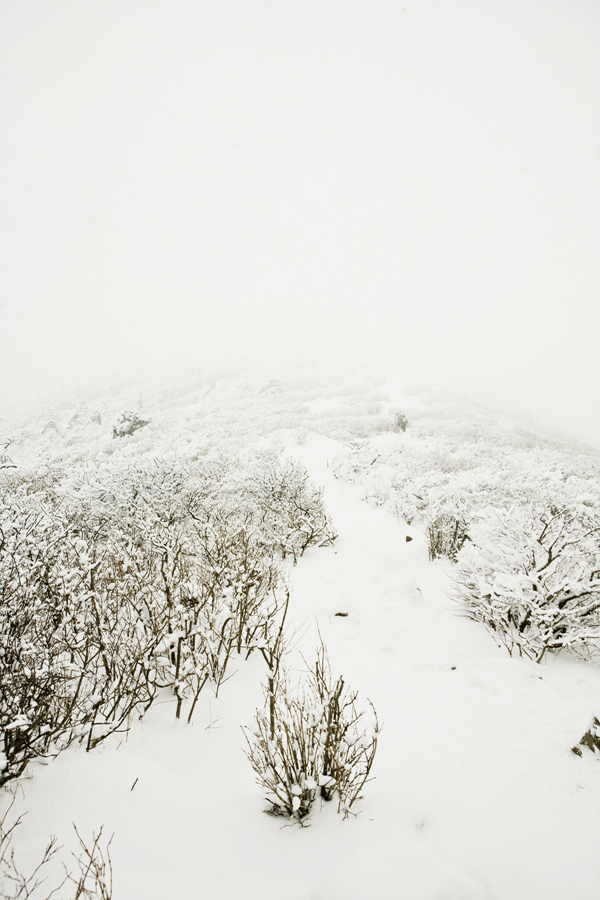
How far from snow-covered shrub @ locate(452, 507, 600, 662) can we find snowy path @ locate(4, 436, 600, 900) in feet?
1.28

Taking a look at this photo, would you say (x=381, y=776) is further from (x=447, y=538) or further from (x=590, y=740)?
(x=447, y=538)

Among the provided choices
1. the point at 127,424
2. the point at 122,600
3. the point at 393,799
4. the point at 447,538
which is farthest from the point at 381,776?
the point at 127,424

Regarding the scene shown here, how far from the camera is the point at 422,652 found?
16.7ft

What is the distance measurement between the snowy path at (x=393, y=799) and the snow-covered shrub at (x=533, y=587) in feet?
1.28

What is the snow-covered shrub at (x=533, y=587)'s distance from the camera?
15.3 ft

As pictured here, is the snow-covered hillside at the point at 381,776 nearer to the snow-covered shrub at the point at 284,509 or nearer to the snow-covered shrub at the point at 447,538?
the snow-covered shrub at the point at 447,538

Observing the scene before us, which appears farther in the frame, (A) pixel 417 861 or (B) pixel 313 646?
(B) pixel 313 646

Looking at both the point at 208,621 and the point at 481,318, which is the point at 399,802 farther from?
the point at 481,318

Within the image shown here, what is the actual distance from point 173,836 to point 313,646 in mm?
2853

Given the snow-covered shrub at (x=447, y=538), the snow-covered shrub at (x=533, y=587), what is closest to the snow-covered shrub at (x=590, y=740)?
the snow-covered shrub at (x=533, y=587)

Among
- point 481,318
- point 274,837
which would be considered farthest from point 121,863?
point 481,318

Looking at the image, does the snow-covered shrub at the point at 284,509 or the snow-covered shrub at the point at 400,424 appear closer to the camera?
the snow-covered shrub at the point at 284,509

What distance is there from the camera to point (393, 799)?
2.81 meters

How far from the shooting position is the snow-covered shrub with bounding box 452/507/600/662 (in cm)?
466
